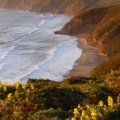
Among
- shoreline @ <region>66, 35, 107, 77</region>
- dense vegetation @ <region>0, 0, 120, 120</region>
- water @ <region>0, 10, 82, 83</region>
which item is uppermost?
dense vegetation @ <region>0, 0, 120, 120</region>

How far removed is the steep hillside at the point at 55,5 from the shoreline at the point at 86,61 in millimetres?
45410

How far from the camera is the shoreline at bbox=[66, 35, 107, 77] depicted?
41.5m

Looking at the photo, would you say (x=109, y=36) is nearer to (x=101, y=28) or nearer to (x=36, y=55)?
(x=101, y=28)

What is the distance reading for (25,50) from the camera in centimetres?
5712

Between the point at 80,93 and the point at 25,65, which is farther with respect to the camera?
the point at 25,65

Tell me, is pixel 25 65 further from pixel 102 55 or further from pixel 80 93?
pixel 80 93

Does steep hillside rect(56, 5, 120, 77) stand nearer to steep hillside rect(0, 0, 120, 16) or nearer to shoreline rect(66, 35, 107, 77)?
shoreline rect(66, 35, 107, 77)

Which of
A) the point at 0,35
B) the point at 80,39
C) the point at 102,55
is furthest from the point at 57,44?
the point at 0,35

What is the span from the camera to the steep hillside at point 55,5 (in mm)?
127081

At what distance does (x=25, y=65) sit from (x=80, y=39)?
2612cm

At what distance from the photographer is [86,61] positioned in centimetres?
4825

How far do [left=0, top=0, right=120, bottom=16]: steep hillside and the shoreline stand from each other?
4541 cm

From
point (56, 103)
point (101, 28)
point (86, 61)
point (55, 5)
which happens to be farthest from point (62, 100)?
point (55, 5)

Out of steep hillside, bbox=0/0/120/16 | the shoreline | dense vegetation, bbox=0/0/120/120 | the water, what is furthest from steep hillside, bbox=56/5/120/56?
dense vegetation, bbox=0/0/120/120
